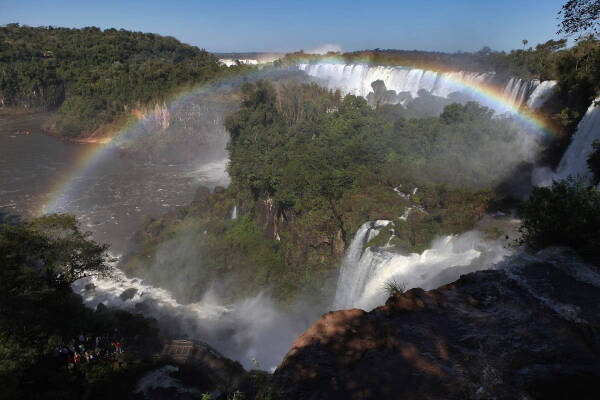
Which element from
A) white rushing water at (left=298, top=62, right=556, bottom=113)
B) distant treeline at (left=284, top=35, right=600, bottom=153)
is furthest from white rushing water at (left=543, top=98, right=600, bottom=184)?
white rushing water at (left=298, top=62, right=556, bottom=113)

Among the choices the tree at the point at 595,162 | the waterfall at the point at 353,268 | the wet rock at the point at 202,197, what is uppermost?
the tree at the point at 595,162

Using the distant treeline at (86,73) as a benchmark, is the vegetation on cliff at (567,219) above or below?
above

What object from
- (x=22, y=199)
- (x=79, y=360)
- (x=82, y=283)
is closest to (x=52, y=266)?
(x=79, y=360)

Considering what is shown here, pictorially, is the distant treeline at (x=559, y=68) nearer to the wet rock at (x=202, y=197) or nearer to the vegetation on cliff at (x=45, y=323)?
the vegetation on cliff at (x=45, y=323)

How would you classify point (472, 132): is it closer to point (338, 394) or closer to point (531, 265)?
point (531, 265)

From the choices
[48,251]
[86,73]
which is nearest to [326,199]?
[48,251]

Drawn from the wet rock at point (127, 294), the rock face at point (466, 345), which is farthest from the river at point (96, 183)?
the rock face at point (466, 345)
